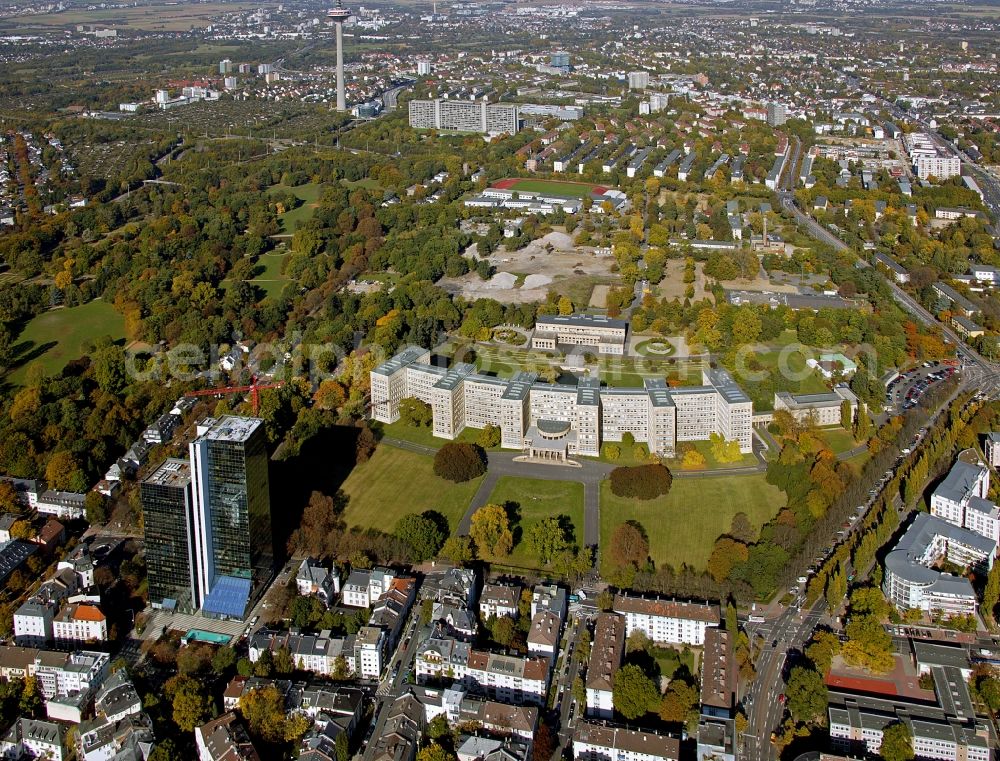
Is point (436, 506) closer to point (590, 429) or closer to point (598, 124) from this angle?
point (590, 429)

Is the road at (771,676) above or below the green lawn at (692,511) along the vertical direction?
below

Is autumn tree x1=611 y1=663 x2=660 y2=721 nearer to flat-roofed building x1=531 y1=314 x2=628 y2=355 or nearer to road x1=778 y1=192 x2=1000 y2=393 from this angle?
flat-roofed building x1=531 y1=314 x2=628 y2=355

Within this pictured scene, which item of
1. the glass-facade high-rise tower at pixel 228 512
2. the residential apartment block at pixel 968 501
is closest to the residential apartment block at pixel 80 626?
the glass-facade high-rise tower at pixel 228 512

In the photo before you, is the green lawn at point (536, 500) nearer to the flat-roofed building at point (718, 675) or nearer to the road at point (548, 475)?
the road at point (548, 475)


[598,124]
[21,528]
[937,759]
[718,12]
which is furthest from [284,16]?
[937,759]

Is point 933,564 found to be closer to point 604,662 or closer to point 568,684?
point 604,662
